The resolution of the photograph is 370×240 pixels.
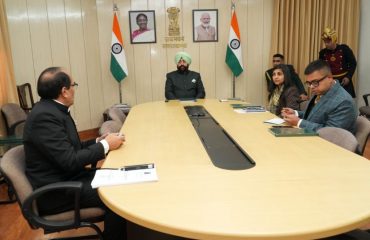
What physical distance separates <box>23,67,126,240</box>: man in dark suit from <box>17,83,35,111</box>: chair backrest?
8.74 ft

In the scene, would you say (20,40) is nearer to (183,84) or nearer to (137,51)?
(137,51)

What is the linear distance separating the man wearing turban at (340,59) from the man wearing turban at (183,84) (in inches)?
79.6

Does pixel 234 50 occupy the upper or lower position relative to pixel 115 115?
upper

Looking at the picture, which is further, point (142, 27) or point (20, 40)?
point (142, 27)

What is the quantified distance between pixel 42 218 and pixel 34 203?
0.29ft

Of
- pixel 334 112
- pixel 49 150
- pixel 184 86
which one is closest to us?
pixel 49 150

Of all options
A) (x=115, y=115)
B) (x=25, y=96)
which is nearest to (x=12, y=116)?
(x=25, y=96)

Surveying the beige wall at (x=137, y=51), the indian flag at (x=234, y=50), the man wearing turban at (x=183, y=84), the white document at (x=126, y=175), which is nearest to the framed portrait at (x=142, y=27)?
the beige wall at (x=137, y=51)

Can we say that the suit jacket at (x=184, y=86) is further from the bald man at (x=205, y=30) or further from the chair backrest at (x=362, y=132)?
the chair backrest at (x=362, y=132)

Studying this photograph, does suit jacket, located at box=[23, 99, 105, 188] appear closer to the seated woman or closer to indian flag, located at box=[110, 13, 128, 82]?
the seated woman

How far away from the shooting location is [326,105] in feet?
8.30

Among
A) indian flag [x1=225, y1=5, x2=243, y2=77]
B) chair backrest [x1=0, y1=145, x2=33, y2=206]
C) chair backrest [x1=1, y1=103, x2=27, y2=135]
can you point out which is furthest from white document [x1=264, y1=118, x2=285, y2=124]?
indian flag [x1=225, y1=5, x2=243, y2=77]

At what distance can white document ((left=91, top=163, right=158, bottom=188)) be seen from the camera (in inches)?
58.2

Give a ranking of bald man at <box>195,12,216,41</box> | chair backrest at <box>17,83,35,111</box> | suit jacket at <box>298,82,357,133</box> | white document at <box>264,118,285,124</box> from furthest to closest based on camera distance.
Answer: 1. bald man at <box>195,12,216,41</box>
2. chair backrest at <box>17,83,35,111</box>
3. white document at <box>264,118,285,124</box>
4. suit jacket at <box>298,82,357,133</box>
